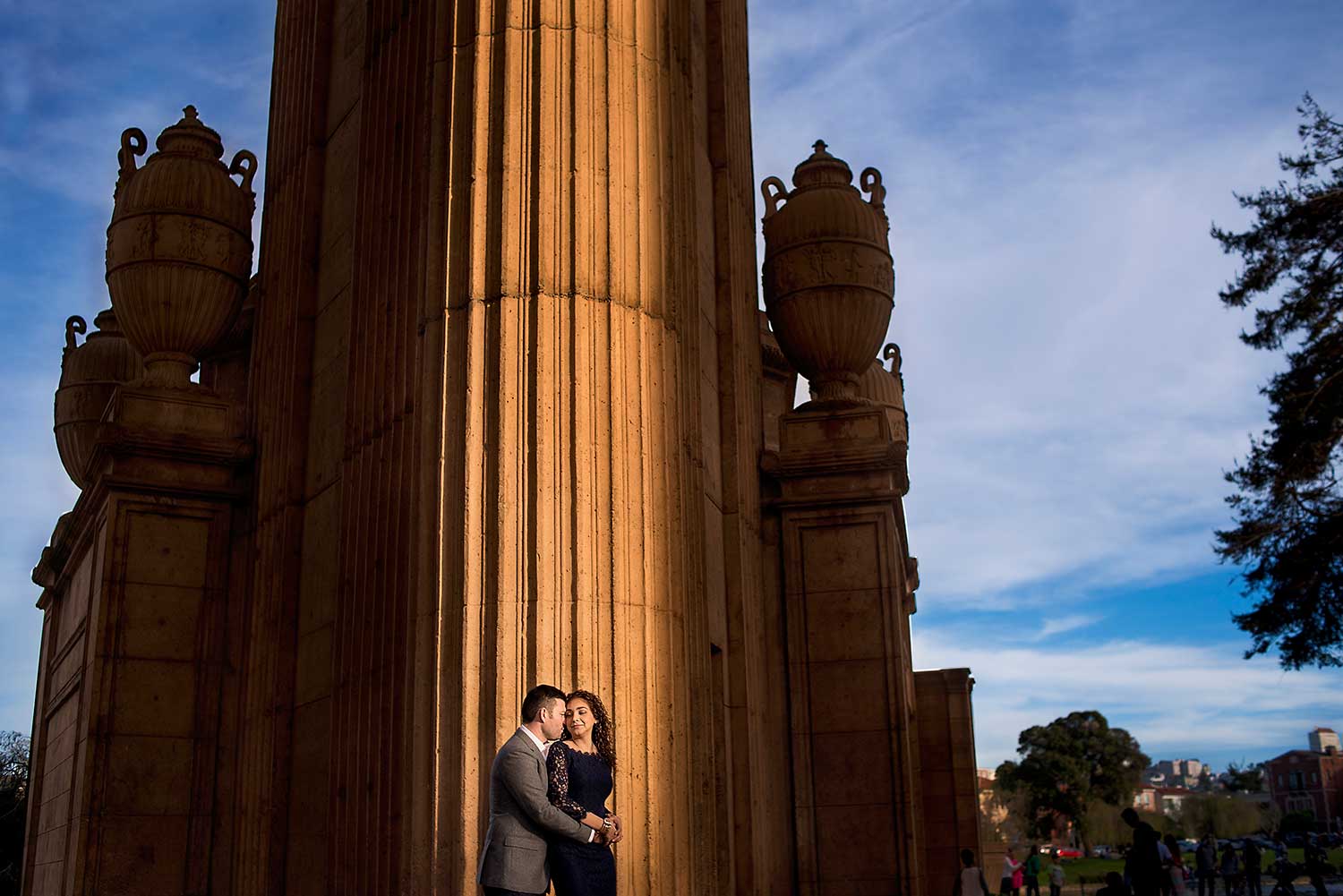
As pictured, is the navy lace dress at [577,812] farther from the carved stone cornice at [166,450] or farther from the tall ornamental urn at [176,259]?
the tall ornamental urn at [176,259]

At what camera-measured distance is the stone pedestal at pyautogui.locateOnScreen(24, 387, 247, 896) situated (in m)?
13.0

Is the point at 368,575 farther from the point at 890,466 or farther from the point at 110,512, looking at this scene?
the point at 890,466

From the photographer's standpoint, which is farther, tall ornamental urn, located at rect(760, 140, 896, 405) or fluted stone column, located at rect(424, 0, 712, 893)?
tall ornamental urn, located at rect(760, 140, 896, 405)

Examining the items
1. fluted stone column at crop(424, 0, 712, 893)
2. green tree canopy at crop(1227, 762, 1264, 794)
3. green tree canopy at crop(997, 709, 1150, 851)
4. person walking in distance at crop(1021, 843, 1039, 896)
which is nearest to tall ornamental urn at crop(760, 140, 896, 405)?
fluted stone column at crop(424, 0, 712, 893)

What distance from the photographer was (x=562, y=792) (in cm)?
630

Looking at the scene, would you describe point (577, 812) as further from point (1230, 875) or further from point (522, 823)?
point (1230, 875)

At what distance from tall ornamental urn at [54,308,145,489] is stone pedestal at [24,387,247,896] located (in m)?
2.74

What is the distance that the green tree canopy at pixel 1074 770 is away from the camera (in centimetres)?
9231

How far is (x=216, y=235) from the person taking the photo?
50.1 ft

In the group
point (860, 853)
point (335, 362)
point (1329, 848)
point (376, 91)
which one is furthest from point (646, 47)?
point (1329, 848)

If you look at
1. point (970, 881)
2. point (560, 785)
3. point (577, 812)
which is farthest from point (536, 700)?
→ point (970, 881)

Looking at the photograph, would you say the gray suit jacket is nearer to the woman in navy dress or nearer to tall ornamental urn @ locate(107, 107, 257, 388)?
the woman in navy dress

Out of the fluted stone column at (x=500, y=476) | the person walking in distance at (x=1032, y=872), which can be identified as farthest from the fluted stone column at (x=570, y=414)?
the person walking in distance at (x=1032, y=872)

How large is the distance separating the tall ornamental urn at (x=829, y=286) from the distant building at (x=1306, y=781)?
5911 inches
